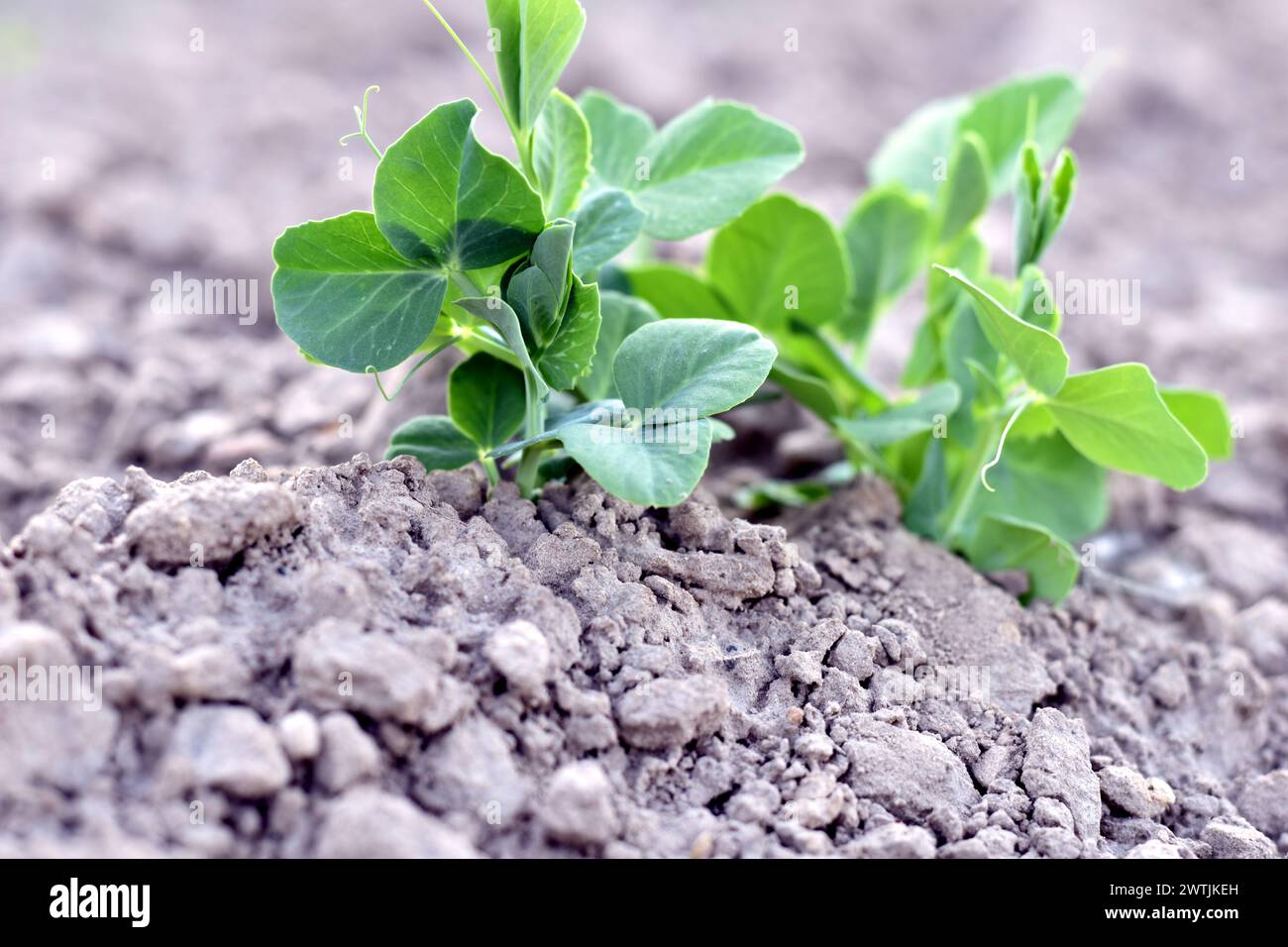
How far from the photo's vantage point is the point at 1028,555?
1814 mm

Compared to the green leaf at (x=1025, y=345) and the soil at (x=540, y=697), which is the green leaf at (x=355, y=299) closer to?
the soil at (x=540, y=697)

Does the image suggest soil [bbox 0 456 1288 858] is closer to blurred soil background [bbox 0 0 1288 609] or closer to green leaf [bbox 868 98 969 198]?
blurred soil background [bbox 0 0 1288 609]

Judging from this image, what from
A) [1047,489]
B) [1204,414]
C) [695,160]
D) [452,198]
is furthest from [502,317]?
[1204,414]

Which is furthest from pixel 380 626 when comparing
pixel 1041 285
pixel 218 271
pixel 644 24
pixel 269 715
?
pixel 644 24

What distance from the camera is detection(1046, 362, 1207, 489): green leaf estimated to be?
1579 millimetres

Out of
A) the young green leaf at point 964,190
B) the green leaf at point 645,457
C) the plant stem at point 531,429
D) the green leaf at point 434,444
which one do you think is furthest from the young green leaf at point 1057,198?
the green leaf at point 434,444

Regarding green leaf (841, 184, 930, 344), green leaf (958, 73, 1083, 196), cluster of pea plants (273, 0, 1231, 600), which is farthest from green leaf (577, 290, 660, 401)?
green leaf (958, 73, 1083, 196)

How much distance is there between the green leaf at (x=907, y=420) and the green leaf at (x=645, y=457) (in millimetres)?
467

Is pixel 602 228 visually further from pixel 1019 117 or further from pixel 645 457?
pixel 1019 117

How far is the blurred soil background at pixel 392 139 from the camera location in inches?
89.1

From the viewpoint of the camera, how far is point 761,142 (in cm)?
173

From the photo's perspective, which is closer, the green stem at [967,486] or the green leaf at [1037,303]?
the green leaf at [1037,303]
